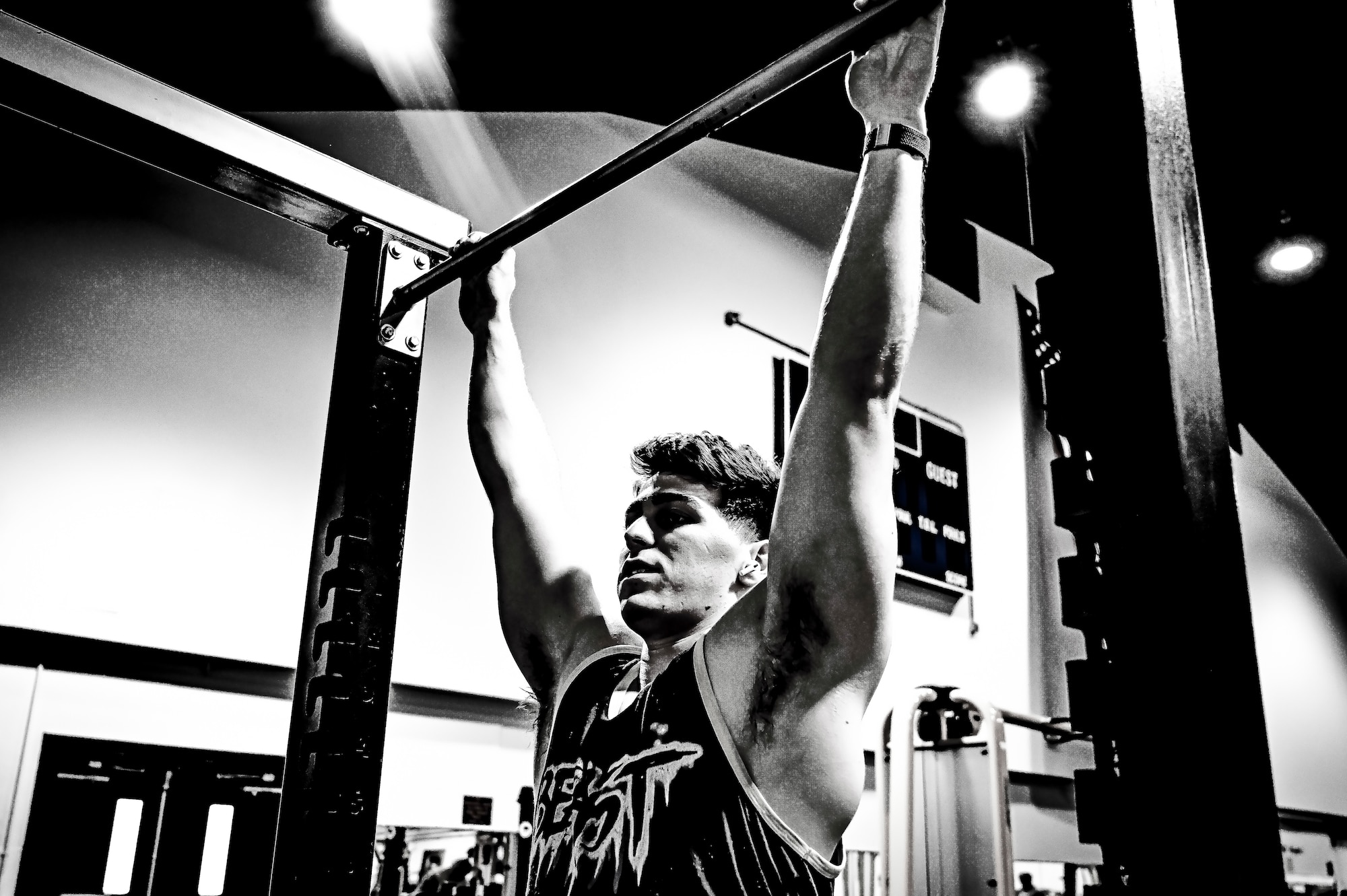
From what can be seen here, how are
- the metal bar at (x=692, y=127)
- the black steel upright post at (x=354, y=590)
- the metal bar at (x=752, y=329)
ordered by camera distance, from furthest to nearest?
the metal bar at (x=752, y=329)
the black steel upright post at (x=354, y=590)
the metal bar at (x=692, y=127)

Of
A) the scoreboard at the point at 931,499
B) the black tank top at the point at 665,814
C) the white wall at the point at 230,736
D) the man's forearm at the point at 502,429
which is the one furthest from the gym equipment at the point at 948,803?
the black tank top at the point at 665,814

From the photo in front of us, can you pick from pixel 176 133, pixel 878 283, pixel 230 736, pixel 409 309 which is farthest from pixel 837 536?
pixel 230 736

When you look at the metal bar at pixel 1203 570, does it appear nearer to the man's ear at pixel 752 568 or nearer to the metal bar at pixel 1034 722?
the man's ear at pixel 752 568

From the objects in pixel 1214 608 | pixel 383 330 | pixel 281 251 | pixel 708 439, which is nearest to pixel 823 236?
pixel 281 251

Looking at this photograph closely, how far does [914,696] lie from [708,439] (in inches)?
89.8

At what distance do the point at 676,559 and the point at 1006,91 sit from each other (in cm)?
346

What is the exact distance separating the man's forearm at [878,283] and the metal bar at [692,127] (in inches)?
7.7

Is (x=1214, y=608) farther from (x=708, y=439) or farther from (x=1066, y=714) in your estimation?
(x=1066, y=714)

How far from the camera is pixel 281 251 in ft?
10.6

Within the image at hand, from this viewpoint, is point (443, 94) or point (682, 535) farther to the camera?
point (443, 94)

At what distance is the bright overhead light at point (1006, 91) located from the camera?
4.47 m

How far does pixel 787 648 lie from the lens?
5.01 ft

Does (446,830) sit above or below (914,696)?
below

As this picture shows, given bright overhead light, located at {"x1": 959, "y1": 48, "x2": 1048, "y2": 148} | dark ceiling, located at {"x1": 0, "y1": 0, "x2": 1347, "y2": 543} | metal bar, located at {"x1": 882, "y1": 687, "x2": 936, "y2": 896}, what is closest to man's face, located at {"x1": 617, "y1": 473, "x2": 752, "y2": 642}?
dark ceiling, located at {"x1": 0, "y1": 0, "x2": 1347, "y2": 543}
